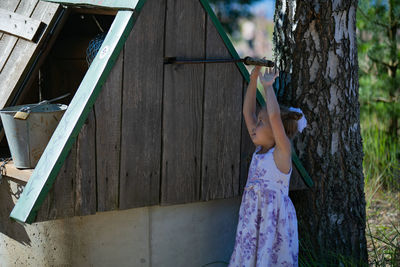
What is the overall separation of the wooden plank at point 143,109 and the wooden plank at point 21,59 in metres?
0.88

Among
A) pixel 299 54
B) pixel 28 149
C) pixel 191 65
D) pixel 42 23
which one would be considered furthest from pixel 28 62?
pixel 299 54

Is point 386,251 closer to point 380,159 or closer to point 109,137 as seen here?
point 380,159

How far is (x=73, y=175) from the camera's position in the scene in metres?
3.09

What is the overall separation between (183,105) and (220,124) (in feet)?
0.98

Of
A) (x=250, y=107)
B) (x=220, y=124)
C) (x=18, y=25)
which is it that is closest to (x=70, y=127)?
(x=220, y=124)

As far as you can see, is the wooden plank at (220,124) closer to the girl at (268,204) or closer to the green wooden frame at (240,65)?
the green wooden frame at (240,65)

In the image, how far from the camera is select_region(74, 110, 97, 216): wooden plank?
311 centimetres

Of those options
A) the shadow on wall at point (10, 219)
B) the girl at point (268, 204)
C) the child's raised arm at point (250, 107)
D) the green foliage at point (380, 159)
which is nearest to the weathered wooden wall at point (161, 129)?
the child's raised arm at point (250, 107)

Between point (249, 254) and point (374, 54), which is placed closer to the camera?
point (249, 254)

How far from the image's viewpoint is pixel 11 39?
4.16m

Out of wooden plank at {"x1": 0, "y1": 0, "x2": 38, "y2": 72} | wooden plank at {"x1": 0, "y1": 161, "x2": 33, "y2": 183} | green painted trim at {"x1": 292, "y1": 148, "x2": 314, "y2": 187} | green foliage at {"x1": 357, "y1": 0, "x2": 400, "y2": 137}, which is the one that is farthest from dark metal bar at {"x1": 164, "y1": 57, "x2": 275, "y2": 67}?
green foliage at {"x1": 357, "y1": 0, "x2": 400, "y2": 137}

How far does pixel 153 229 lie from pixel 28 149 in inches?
35.6

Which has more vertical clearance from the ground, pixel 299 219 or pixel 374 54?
pixel 374 54

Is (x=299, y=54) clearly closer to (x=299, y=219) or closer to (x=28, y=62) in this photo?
(x=299, y=219)
